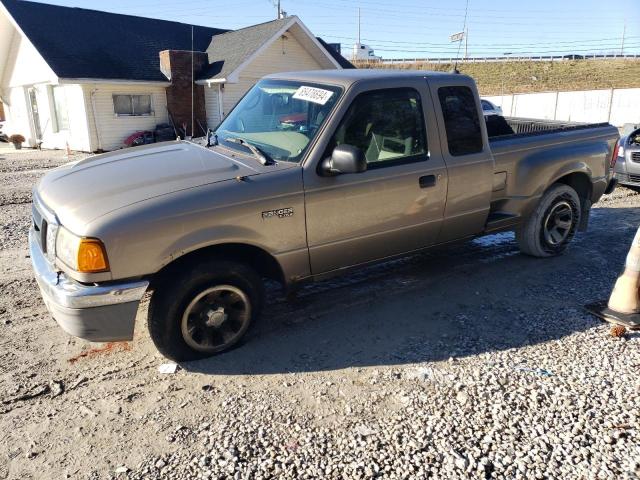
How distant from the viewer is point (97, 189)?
3.41 metres

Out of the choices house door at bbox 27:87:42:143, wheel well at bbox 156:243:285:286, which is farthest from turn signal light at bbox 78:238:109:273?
house door at bbox 27:87:42:143

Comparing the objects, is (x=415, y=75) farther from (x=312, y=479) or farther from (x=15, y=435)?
(x=15, y=435)

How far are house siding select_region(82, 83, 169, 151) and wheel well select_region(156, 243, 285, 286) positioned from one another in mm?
17076

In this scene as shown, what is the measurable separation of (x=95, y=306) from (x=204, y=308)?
753 millimetres

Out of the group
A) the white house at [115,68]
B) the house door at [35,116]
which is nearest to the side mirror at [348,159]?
the white house at [115,68]

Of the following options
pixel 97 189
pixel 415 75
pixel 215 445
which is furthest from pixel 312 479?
pixel 415 75

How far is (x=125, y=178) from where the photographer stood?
3.55 m

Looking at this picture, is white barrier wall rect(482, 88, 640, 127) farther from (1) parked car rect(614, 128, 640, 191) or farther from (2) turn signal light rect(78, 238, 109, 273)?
(2) turn signal light rect(78, 238, 109, 273)

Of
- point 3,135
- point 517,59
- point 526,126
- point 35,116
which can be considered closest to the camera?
point 526,126

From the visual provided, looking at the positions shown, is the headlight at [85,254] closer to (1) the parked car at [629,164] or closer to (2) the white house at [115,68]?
(1) the parked car at [629,164]

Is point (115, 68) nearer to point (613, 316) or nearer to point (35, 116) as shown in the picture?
point (35, 116)

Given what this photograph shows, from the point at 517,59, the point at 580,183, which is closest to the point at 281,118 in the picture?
the point at 580,183

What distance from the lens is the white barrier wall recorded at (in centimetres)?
2784

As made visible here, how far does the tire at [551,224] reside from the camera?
5574 mm
